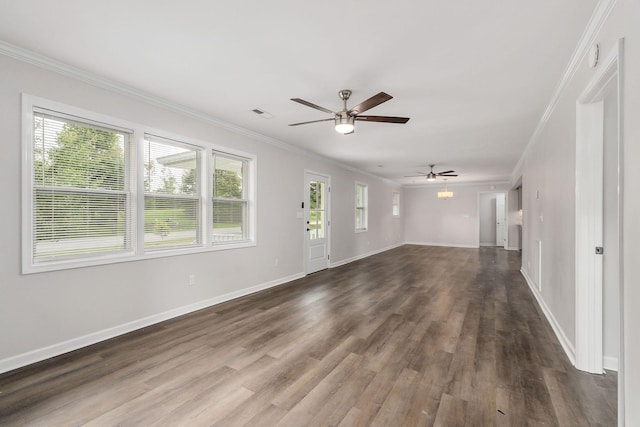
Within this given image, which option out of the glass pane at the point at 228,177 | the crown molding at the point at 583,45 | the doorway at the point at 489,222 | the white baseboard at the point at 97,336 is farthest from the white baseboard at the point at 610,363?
the doorway at the point at 489,222

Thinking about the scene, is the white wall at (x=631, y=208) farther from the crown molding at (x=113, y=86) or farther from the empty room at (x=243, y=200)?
the crown molding at (x=113, y=86)

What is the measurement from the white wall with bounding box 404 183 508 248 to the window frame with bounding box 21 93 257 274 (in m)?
8.62

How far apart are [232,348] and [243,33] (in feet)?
8.88

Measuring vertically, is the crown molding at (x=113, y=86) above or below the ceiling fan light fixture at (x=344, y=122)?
above

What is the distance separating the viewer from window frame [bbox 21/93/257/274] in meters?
2.39

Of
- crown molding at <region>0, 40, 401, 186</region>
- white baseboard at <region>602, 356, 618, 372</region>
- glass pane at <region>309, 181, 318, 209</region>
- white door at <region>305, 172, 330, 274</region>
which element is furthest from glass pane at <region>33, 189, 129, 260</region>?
white baseboard at <region>602, 356, 618, 372</region>

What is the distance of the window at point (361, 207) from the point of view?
8367 mm

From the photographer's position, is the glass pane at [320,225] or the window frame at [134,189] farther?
the glass pane at [320,225]

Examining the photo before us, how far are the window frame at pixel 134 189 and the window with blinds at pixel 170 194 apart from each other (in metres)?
0.07

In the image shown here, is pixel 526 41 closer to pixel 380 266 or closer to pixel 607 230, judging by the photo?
pixel 607 230

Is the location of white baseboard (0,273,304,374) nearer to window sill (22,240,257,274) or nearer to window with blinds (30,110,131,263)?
window sill (22,240,257,274)

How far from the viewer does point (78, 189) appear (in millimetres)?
2717

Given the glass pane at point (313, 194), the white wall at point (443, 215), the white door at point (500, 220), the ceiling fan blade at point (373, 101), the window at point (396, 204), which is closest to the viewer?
the ceiling fan blade at point (373, 101)

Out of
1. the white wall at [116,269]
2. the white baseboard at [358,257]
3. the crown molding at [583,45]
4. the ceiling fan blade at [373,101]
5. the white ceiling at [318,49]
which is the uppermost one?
the white ceiling at [318,49]
